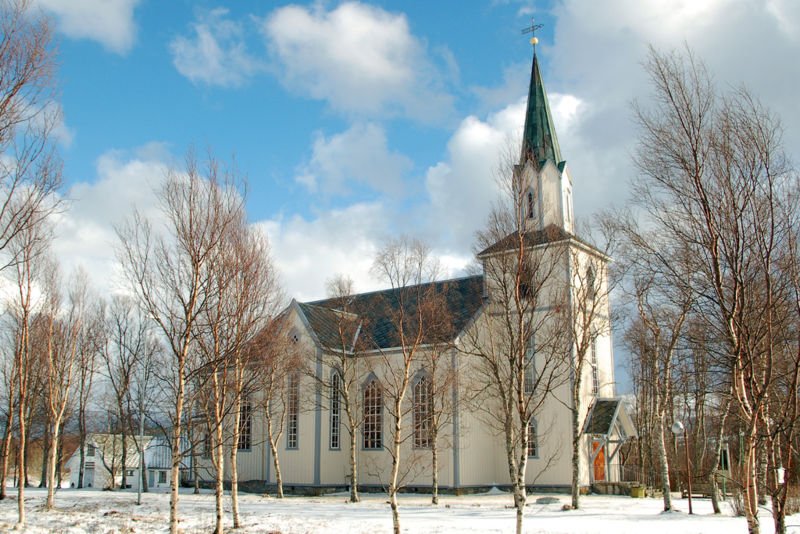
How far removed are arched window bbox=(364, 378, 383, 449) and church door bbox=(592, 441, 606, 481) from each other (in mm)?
10095

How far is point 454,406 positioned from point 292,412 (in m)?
9.05

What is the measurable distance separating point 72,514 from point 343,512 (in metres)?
8.49

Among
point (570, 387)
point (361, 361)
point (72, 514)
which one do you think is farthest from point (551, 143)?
point (72, 514)

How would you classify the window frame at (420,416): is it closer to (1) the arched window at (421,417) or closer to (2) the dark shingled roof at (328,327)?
(1) the arched window at (421,417)

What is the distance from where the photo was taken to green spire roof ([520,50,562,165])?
1369 inches

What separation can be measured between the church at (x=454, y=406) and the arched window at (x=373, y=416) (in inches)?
2.0

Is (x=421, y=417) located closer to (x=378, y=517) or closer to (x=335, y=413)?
(x=335, y=413)

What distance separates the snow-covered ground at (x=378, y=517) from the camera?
18938 mm

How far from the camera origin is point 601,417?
31188 mm

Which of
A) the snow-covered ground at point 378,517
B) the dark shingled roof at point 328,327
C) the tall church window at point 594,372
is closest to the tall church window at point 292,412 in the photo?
the dark shingled roof at point 328,327

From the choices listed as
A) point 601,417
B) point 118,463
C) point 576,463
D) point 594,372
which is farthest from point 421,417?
point 118,463

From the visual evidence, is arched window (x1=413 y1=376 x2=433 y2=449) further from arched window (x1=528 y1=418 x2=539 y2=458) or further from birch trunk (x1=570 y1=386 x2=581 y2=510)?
birch trunk (x1=570 y1=386 x2=581 y2=510)

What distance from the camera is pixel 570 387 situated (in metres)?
31.0

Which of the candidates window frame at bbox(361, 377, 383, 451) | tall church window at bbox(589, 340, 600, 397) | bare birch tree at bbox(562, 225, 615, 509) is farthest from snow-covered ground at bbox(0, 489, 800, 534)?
window frame at bbox(361, 377, 383, 451)
